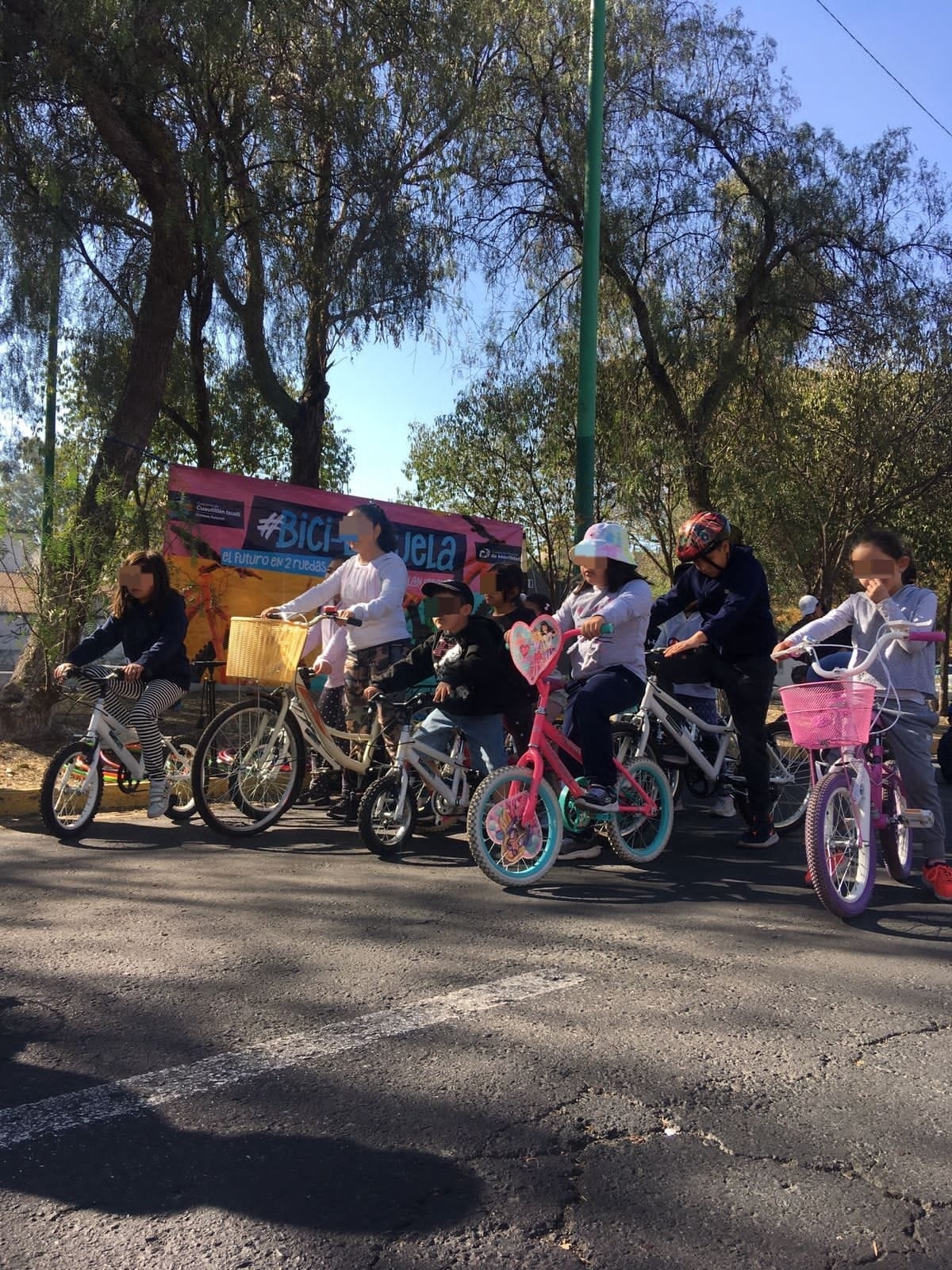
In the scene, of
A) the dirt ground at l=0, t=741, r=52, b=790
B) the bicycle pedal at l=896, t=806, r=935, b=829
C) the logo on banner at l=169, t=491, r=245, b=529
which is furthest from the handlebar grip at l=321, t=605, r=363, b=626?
the logo on banner at l=169, t=491, r=245, b=529

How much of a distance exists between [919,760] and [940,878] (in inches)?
23.5

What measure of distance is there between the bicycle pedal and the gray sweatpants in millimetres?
22

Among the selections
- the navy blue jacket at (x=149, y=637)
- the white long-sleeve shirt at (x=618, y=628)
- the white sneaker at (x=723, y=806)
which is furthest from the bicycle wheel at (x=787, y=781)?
the navy blue jacket at (x=149, y=637)

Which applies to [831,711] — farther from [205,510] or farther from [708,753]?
[205,510]

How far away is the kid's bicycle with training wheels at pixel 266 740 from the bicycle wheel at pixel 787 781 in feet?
8.57

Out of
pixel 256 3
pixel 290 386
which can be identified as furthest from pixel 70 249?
pixel 290 386

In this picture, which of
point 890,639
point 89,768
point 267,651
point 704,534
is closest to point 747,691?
point 704,534

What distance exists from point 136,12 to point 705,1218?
1069 cm

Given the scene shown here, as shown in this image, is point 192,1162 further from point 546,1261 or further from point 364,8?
point 364,8

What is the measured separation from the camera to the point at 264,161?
11.8 m

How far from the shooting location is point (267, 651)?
6387mm

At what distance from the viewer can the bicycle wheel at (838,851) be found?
4.90 metres

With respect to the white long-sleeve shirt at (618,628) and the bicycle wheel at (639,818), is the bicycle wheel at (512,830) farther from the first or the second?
the white long-sleeve shirt at (618,628)

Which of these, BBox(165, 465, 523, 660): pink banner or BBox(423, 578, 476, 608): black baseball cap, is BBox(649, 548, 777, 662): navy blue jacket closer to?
BBox(423, 578, 476, 608): black baseball cap
